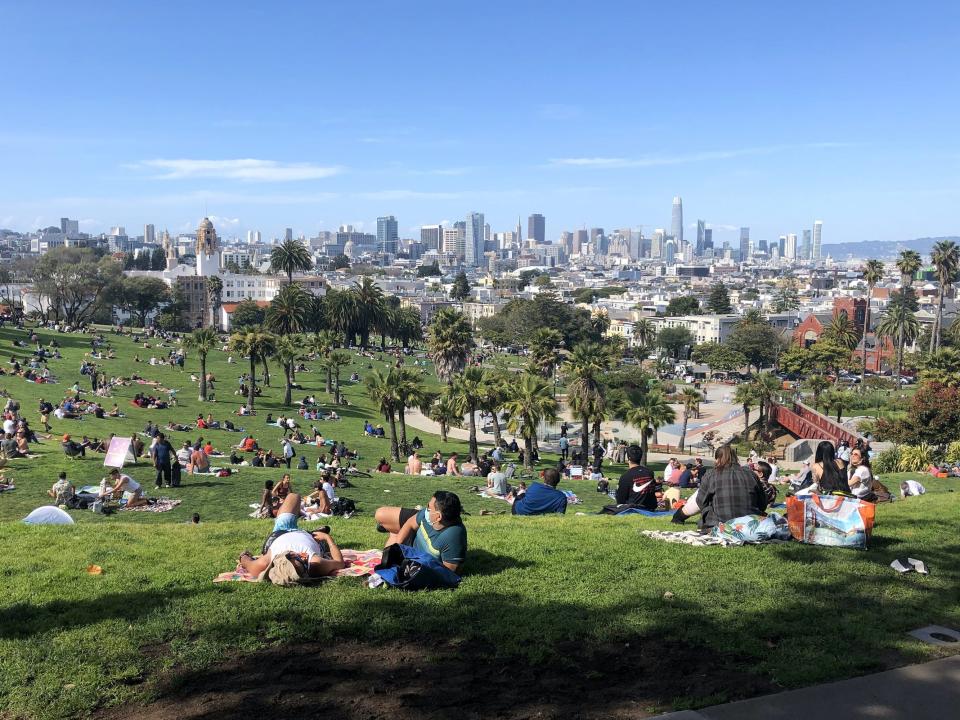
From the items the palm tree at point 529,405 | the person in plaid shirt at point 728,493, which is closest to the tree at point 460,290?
the palm tree at point 529,405

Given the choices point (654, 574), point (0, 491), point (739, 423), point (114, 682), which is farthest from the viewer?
point (739, 423)

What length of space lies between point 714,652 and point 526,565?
2510mm

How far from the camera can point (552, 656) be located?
22.0 ft

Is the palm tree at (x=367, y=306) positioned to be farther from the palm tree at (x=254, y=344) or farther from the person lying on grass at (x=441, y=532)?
the person lying on grass at (x=441, y=532)

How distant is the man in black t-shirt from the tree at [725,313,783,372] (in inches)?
3961

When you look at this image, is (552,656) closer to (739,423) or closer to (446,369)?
(446,369)

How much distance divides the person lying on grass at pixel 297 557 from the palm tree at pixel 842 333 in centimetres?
10018

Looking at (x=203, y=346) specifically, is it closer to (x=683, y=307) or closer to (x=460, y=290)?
(x=683, y=307)

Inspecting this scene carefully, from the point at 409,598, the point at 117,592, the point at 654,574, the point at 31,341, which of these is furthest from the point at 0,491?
the point at 31,341

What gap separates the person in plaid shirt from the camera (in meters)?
9.84

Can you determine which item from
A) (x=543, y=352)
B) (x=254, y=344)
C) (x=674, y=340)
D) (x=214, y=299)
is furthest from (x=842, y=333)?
(x=214, y=299)

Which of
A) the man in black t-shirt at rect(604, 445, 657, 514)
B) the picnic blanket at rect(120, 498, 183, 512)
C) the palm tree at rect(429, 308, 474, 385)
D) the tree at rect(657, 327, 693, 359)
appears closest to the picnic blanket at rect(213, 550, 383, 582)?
the man in black t-shirt at rect(604, 445, 657, 514)

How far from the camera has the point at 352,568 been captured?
8484mm

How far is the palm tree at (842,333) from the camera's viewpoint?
105 m
